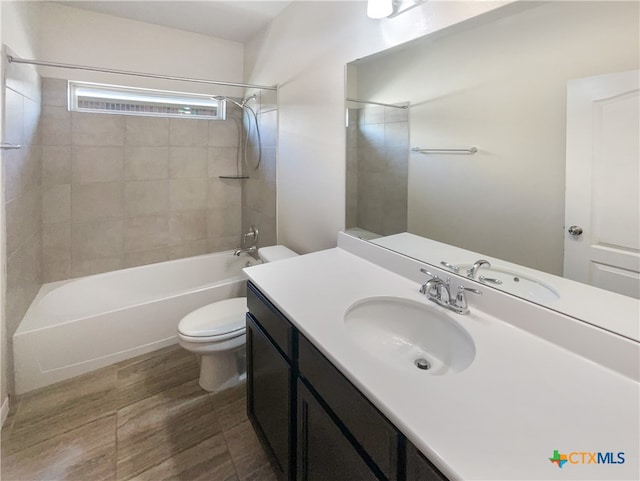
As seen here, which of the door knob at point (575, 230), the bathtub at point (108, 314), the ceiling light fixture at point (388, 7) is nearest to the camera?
the door knob at point (575, 230)

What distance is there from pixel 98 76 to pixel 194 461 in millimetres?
2732

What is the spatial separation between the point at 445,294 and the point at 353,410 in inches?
22.2

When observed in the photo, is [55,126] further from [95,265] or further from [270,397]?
[270,397]

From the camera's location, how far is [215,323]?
6.25ft

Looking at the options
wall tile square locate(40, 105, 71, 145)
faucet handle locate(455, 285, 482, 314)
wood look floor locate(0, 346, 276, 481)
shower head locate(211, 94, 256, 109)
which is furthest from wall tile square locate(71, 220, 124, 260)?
faucet handle locate(455, 285, 482, 314)

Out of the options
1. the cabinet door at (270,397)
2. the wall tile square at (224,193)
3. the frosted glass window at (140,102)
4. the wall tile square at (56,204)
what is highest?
the frosted glass window at (140,102)

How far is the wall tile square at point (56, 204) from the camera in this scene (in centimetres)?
238

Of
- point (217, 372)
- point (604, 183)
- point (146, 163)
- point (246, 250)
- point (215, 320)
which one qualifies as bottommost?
point (217, 372)

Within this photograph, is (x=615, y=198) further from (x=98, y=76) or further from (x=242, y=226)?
(x=98, y=76)

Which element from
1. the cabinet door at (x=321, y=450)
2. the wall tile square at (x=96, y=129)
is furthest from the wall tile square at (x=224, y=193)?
the cabinet door at (x=321, y=450)

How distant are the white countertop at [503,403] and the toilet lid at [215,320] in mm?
923

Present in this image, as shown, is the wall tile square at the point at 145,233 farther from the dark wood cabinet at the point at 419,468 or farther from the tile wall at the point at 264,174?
the dark wood cabinet at the point at 419,468

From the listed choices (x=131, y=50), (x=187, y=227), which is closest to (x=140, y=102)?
(x=131, y=50)

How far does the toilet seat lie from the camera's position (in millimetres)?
1782
